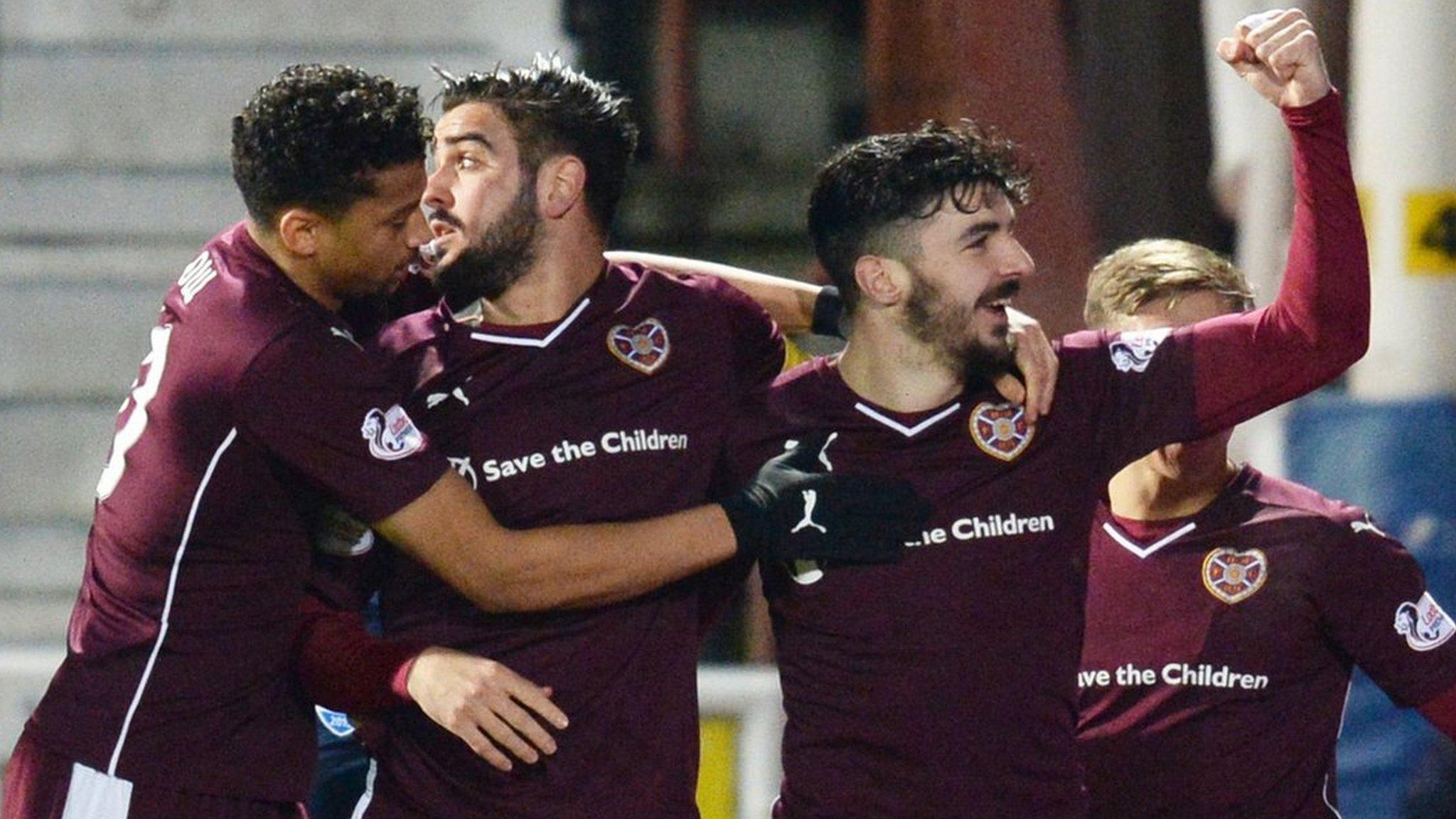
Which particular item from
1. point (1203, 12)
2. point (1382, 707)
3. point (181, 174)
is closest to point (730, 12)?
point (181, 174)

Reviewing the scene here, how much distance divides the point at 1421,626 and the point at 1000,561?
78cm

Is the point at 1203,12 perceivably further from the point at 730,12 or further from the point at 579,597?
the point at 730,12

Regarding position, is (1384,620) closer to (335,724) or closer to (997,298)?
(997,298)

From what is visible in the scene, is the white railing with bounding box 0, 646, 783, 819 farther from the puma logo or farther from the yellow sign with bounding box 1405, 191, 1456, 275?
the yellow sign with bounding box 1405, 191, 1456, 275

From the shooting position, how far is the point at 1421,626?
3730mm

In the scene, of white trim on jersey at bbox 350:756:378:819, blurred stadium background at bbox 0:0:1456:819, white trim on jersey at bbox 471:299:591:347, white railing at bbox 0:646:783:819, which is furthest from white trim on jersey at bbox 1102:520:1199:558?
blurred stadium background at bbox 0:0:1456:819

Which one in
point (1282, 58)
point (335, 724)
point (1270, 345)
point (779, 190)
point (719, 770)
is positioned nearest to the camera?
point (1282, 58)

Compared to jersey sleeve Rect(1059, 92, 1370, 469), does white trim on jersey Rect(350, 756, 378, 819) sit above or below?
below

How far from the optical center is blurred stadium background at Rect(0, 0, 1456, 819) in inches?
247

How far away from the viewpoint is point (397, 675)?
3.50m

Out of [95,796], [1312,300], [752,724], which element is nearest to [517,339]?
[95,796]

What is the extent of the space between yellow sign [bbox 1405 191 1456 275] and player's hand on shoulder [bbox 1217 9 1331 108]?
118 inches

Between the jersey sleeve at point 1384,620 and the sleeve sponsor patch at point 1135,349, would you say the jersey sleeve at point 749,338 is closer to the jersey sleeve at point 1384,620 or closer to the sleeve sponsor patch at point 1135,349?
the sleeve sponsor patch at point 1135,349

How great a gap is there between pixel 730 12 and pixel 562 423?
8.08 meters
